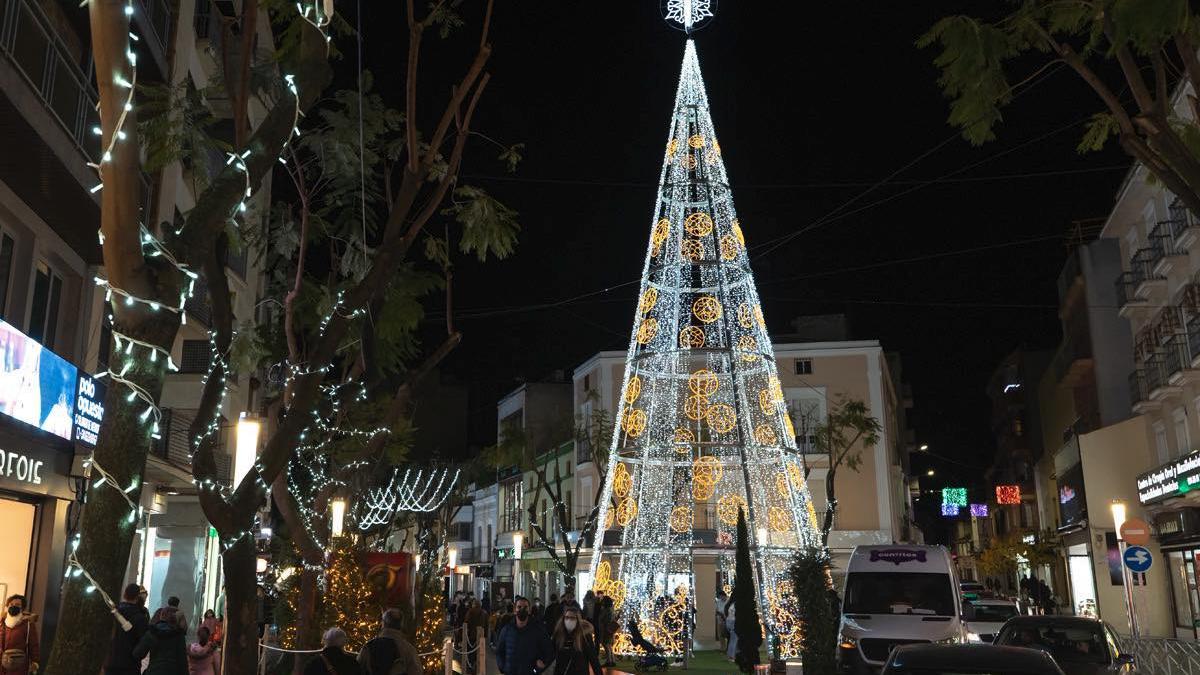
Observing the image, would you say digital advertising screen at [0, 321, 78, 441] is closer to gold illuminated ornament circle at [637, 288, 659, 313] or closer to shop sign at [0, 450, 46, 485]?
shop sign at [0, 450, 46, 485]

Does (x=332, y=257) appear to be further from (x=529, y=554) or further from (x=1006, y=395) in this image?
(x=1006, y=395)

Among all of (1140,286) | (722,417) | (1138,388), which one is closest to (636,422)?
(722,417)

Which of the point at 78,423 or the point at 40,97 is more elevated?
the point at 40,97

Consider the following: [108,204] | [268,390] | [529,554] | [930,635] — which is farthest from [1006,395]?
[108,204]

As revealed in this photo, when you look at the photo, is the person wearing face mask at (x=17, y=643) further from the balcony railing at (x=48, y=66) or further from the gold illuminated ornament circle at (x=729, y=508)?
the gold illuminated ornament circle at (x=729, y=508)

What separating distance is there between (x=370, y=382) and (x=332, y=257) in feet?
8.40

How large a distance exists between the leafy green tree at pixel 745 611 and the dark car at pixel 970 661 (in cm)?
1208

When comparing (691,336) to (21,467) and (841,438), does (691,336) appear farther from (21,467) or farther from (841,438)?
(841,438)

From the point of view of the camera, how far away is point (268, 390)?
3166cm

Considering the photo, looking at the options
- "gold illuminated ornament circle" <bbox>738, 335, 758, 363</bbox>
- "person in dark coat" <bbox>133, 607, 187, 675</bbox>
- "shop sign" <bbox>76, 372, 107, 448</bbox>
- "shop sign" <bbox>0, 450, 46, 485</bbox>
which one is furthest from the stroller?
"person in dark coat" <bbox>133, 607, 187, 675</bbox>

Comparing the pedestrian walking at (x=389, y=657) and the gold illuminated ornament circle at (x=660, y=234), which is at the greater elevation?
the gold illuminated ornament circle at (x=660, y=234)

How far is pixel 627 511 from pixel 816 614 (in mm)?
6245

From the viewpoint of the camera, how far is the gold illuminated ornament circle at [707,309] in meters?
22.4

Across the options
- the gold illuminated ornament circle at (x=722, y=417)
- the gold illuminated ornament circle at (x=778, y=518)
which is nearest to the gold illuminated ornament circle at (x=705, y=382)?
the gold illuminated ornament circle at (x=722, y=417)
